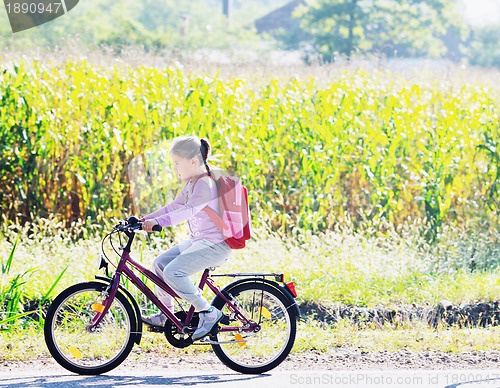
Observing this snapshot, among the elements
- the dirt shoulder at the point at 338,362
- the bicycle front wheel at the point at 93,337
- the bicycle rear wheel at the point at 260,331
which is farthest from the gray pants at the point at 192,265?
the dirt shoulder at the point at 338,362

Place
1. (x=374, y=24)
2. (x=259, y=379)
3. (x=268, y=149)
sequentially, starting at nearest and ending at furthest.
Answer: (x=259, y=379)
(x=268, y=149)
(x=374, y=24)

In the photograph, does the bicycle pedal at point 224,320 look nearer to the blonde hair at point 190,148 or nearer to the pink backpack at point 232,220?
the pink backpack at point 232,220

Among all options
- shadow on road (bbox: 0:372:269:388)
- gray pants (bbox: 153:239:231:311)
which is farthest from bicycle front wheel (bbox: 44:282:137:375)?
gray pants (bbox: 153:239:231:311)

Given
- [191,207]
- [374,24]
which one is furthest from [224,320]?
[374,24]

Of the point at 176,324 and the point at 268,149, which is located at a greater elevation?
the point at 268,149

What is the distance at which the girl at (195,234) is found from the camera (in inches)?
226

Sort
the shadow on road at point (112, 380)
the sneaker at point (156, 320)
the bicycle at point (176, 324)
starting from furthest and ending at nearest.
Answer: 1. the sneaker at point (156, 320)
2. the bicycle at point (176, 324)
3. the shadow on road at point (112, 380)

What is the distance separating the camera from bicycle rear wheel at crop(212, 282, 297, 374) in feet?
19.5

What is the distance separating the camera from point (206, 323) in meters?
5.84

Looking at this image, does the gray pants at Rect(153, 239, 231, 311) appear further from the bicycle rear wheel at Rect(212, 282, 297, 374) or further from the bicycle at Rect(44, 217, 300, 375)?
the bicycle rear wheel at Rect(212, 282, 297, 374)

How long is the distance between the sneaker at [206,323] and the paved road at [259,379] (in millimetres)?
257

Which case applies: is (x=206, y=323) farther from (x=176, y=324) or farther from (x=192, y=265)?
(x=192, y=265)

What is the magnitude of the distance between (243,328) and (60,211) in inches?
192

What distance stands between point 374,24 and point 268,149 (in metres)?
43.2
